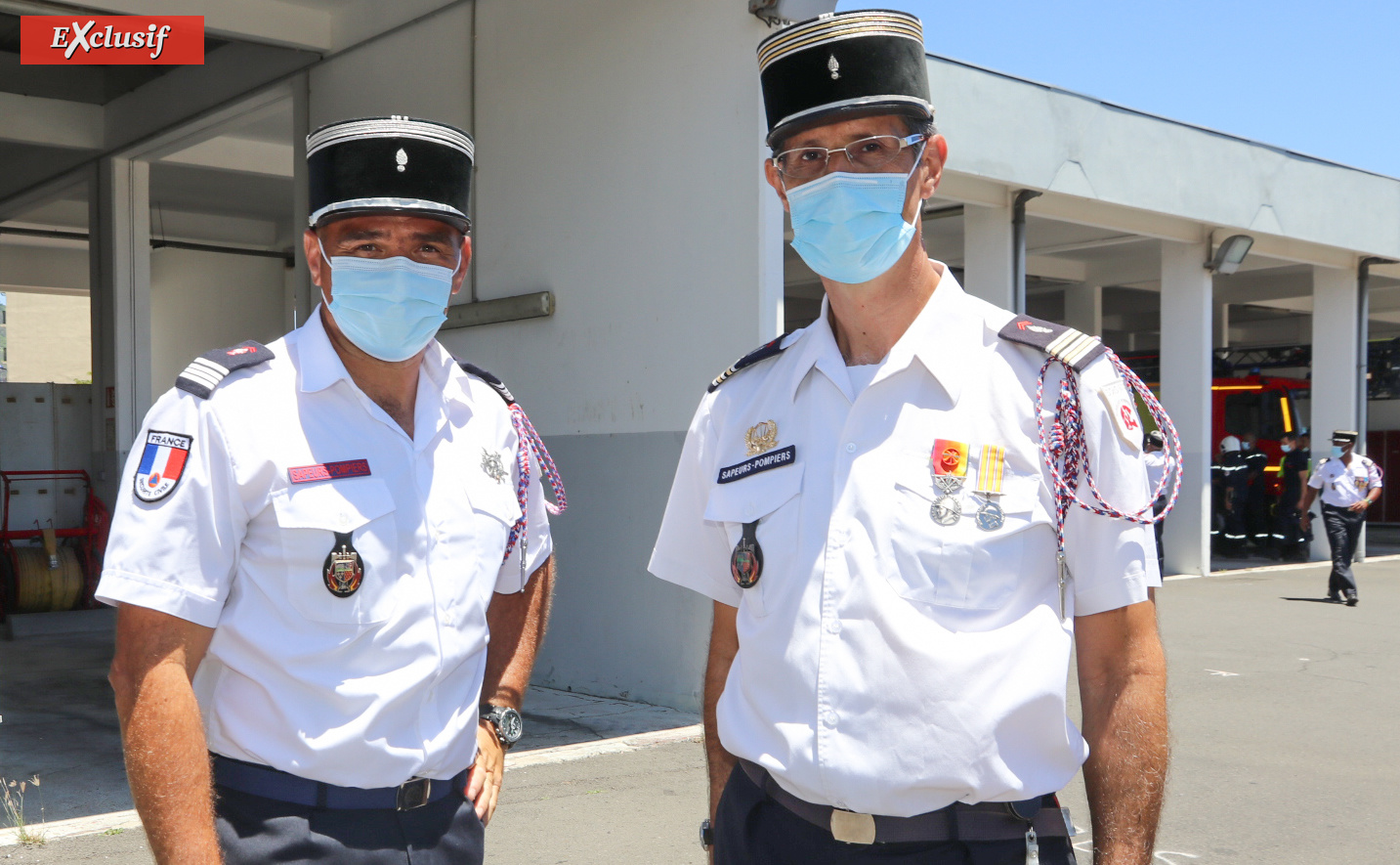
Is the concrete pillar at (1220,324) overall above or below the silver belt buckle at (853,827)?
above

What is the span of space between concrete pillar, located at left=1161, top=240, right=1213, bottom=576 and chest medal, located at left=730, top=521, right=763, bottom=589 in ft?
44.3

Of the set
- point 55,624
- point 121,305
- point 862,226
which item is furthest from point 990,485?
point 121,305

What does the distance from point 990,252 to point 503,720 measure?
10.6 meters

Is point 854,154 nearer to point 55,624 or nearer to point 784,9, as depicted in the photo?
point 784,9

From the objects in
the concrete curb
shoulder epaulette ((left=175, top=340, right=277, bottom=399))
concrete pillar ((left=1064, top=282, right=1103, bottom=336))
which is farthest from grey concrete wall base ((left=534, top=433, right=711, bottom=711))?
concrete pillar ((left=1064, top=282, right=1103, bottom=336))

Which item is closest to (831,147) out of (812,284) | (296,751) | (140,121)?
(296,751)

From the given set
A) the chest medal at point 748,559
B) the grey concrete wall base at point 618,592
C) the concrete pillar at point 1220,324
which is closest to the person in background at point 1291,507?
the concrete pillar at point 1220,324

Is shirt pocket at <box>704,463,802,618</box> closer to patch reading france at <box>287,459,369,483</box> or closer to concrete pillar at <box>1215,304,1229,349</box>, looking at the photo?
patch reading france at <box>287,459,369,483</box>

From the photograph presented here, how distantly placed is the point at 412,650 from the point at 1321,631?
10316 millimetres

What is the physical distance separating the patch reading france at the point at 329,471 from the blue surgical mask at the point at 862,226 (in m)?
0.88

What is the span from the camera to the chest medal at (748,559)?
1943 mm

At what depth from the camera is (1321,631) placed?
10.4 metres

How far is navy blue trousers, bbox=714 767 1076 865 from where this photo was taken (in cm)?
175

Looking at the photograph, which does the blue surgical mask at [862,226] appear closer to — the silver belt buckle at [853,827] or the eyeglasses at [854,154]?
the eyeglasses at [854,154]
